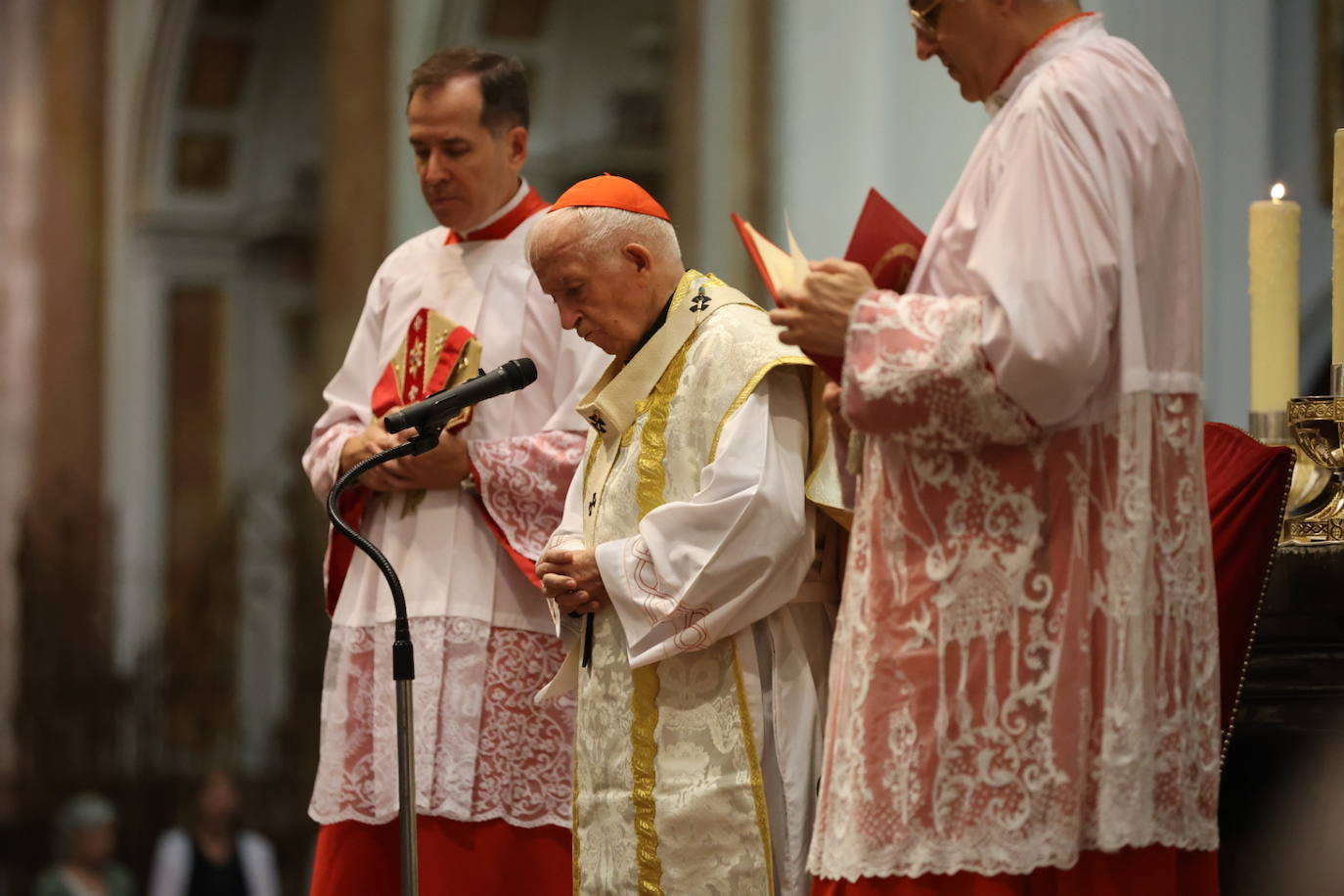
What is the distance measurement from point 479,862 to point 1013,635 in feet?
5.11

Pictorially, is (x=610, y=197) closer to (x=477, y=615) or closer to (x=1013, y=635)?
(x=477, y=615)

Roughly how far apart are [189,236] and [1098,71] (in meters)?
11.1

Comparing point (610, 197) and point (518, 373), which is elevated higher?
point (610, 197)

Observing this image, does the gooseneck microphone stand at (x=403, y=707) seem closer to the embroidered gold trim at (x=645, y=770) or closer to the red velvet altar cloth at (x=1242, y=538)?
the embroidered gold trim at (x=645, y=770)

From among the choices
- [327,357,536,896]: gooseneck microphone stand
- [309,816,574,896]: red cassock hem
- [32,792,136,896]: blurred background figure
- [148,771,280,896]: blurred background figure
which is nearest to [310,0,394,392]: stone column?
[148,771,280,896]: blurred background figure

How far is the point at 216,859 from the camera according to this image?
8.81 meters

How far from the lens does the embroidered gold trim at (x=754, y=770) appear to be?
284 cm

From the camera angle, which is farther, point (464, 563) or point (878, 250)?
point (464, 563)

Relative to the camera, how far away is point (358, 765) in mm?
3596

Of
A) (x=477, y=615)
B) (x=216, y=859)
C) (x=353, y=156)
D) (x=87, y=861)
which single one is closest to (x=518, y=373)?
(x=477, y=615)

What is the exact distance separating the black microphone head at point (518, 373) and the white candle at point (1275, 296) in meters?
1.16

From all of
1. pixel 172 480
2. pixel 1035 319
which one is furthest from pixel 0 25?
pixel 1035 319

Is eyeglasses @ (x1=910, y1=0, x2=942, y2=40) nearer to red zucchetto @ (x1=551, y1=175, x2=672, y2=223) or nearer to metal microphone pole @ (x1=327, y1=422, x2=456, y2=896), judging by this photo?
red zucchetto @ (x1=551, y1=175, x2=672, y2=223)

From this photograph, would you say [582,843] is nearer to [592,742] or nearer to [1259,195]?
[592,742]
